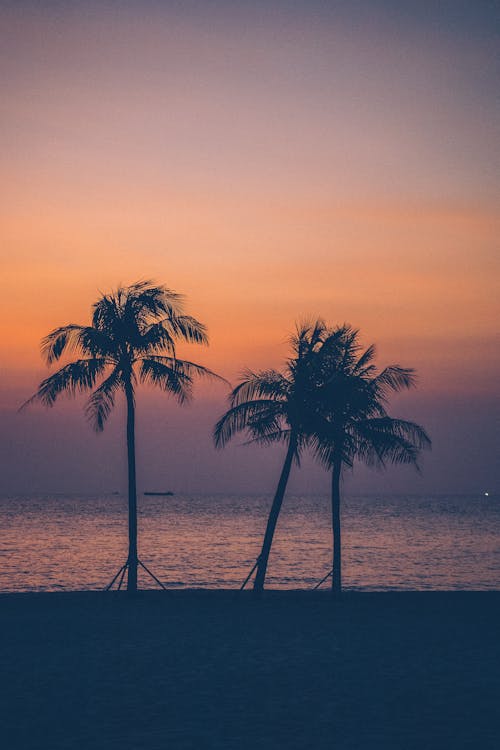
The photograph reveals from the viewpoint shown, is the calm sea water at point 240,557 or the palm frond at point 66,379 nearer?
the palm frond at point 66,379

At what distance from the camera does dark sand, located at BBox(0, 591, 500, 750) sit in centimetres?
1032

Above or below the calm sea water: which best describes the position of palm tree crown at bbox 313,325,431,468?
above

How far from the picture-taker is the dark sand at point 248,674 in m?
10.3

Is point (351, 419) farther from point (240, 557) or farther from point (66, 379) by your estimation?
point (240, 557)

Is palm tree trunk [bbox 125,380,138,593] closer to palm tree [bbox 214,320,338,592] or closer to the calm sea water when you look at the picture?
palm tree [bbox 214,320,338,592]

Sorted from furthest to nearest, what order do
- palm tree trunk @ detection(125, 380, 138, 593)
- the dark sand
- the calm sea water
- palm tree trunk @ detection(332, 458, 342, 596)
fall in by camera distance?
the calm sea water
palm tree trunk @ detection(332, 458, 342, 596)
palm tree trunk @ detection(125, 380, 138, 593)
the dark sand

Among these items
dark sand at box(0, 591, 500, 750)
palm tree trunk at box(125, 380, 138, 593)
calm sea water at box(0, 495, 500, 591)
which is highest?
palm tree trunk at box(125, 380, 138, 593)


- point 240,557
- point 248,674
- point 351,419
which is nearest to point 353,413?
point 351,419

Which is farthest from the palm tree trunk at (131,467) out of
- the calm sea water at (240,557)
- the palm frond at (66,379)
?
the calm sea water at (240,557)

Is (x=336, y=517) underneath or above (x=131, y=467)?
underneath

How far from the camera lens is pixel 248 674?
13.9 m

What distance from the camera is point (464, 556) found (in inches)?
2852

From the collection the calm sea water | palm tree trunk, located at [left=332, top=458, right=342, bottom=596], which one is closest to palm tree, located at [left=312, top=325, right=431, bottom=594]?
palm tree trunk, located at [left=332, top=458, right=342, bottom=596]

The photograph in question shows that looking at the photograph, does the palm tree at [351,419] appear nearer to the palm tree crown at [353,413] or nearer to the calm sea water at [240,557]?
the palm tree crown at [353,413]
